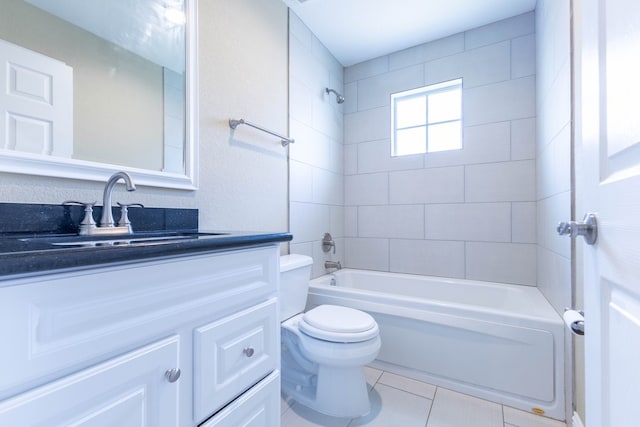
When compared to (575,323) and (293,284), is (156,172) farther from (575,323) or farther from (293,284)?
(575,323)

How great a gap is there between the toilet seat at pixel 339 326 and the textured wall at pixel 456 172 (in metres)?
1.14

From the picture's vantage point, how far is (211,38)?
148cm

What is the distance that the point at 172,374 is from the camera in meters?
0.66

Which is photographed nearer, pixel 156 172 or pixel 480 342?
pixel 156 172

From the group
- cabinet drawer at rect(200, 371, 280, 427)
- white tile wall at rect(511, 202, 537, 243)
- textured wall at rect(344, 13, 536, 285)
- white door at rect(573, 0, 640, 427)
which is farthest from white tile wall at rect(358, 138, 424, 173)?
cabinet drawer at rect(200, 371, 280, 427)

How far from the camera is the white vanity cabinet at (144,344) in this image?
456mm

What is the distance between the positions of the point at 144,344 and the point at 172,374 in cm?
10

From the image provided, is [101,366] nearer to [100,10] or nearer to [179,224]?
[179,224]

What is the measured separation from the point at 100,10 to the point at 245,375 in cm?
142

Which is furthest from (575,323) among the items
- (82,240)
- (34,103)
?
(34,103)

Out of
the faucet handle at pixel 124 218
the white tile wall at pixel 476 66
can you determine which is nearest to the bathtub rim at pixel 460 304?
the faucet handle at pixel 124 218

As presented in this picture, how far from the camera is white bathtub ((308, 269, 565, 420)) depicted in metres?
1.44

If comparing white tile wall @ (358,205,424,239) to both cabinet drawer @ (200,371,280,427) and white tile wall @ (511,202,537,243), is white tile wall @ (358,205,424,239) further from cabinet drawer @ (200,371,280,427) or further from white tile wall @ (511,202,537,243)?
cabinet drawer @ (200,371,280,427)

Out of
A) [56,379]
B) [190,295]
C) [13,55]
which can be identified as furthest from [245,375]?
[13,55]
